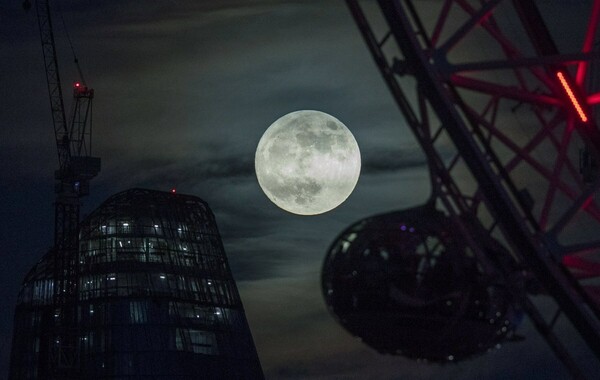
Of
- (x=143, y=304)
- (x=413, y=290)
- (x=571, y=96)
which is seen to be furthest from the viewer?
(x=143, y=304)

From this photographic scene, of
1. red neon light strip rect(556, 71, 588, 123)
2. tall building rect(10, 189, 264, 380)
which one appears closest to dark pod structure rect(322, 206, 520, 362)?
red neon light strip rect(556, 71, 588, 123)

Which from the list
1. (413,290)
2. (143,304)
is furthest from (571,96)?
(143,304)

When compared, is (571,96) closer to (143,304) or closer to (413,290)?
(413,290)

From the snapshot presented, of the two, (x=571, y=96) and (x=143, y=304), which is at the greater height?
(x=143, y=304)

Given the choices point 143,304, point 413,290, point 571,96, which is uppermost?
point 143,304

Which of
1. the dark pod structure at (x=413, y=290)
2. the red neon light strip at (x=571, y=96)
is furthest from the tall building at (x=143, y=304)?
the dark pod structure at (x=413, y=290)

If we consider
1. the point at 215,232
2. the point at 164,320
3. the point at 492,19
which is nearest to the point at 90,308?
→ the point at 164,320

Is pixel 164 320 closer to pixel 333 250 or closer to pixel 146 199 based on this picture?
pixel 146 199
